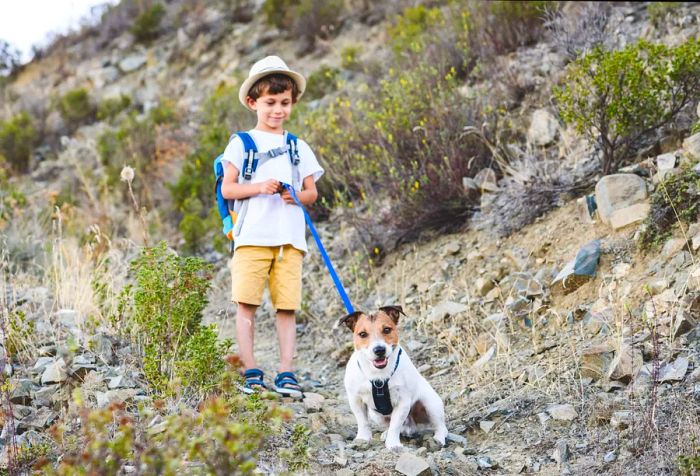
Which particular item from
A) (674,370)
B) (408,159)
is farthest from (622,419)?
(408,159)

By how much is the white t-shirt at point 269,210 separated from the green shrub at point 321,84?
6524mm

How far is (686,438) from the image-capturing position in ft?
10.1

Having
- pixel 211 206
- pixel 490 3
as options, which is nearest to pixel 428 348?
pixel 211 206

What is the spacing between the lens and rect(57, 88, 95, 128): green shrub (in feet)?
49.2

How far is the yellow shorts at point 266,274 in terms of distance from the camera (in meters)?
4.62

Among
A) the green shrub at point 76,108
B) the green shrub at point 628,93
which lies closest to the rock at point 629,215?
the green shrub at point 628,93

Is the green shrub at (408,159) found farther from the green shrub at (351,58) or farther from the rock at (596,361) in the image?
the green shrub at (351,58)

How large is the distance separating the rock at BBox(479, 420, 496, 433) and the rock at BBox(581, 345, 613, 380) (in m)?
0.61

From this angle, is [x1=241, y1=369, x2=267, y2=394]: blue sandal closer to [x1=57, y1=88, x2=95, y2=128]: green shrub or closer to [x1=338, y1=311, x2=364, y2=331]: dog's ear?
[x1=338, y1=311, x2=364, y2=331]: dog's ear

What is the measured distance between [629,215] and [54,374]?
13.0 feet

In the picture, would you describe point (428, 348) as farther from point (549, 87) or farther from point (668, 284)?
point (549, 87)

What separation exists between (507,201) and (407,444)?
2.99 m

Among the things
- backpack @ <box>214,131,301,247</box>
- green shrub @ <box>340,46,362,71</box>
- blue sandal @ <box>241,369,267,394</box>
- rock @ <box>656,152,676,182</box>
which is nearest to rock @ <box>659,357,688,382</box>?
rock @ <box>656,152,676,182</box>

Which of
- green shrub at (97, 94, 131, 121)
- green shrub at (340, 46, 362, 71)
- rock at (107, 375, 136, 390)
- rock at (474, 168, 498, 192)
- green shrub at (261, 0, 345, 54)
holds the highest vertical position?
green shrub at (261, 0, 345, 54)
